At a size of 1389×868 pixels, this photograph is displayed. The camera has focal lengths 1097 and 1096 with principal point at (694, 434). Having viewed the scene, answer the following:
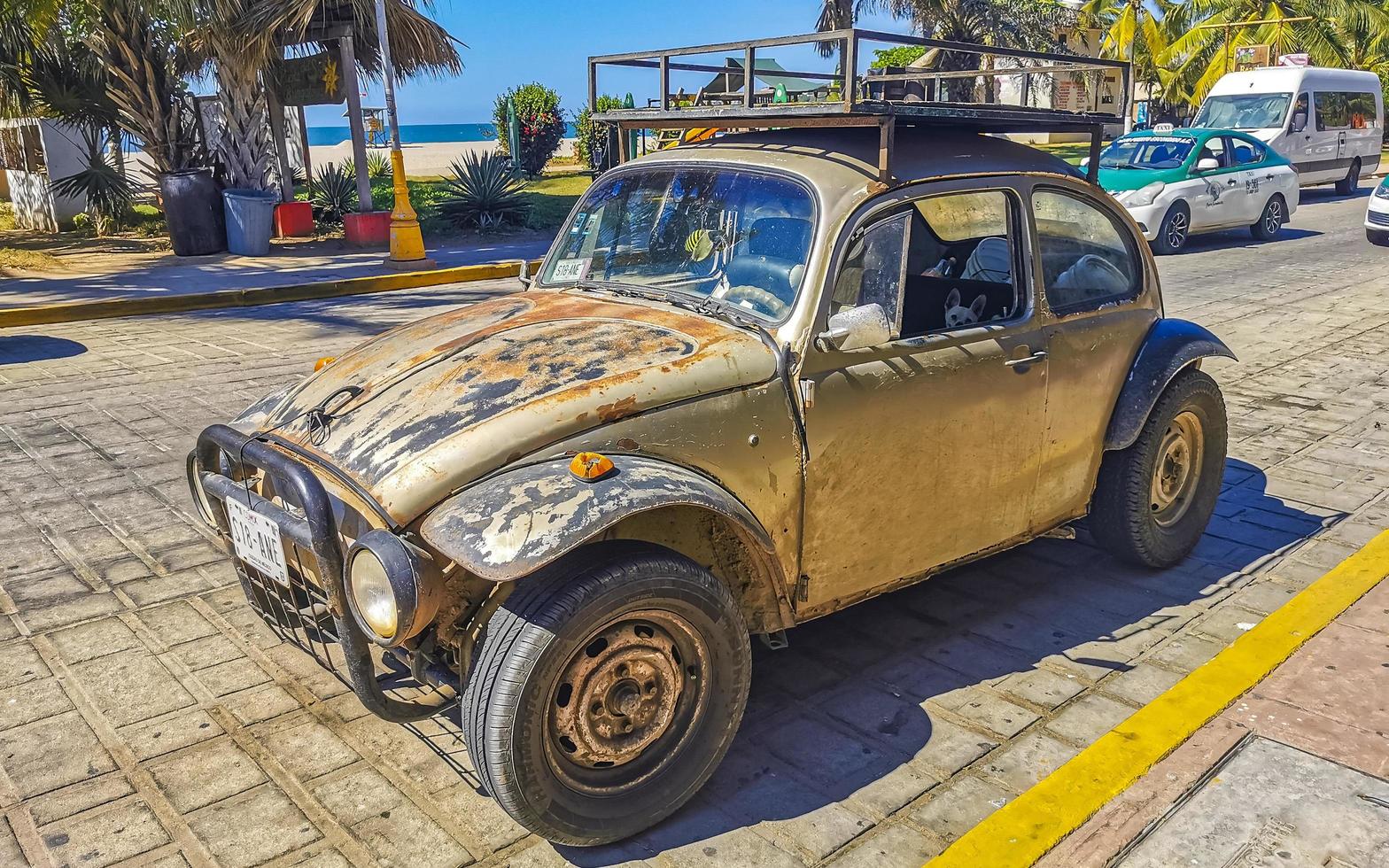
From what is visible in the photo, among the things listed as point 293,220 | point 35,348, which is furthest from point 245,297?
point 293,220

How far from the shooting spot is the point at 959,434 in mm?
3912

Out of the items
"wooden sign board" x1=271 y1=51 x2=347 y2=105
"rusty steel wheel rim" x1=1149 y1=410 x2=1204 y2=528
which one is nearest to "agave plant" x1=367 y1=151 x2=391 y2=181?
"wooden sign board" x1=271 y1=51 x2=347 y2=105

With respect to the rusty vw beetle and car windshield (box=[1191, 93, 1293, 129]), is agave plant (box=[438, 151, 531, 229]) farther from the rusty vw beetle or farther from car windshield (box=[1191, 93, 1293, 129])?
the rusty vw beetle

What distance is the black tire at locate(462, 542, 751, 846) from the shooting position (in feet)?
9.35

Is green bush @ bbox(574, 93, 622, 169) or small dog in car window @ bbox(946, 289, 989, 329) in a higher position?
green bush @ bbox(574, 93, 622, 169)

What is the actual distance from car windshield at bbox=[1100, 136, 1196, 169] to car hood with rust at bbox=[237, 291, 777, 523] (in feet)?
46.9

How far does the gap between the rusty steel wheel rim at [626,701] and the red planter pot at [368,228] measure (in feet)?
49.6

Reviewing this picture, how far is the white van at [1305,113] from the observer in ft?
71.1

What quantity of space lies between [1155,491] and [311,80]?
1625 centimetres

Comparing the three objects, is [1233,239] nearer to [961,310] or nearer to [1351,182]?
[1351,182]

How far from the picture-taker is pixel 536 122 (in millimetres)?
→ 30266

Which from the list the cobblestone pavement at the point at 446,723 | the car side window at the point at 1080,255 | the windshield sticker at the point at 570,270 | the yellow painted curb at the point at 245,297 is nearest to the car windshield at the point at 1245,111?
the yellow painted curb at the point at 245,297

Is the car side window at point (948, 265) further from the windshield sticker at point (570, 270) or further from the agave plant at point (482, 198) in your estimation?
the agave plant at point (482, 198)

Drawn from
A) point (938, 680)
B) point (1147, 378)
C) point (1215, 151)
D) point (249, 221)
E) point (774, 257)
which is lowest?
point (938, 680)
